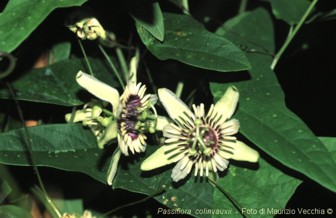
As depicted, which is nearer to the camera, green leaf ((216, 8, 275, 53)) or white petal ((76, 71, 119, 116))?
white petal ((76, 71, 119, 116))

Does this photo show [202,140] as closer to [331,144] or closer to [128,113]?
[128,113]

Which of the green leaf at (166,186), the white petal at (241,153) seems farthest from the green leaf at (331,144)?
the green leaf at (166,186)

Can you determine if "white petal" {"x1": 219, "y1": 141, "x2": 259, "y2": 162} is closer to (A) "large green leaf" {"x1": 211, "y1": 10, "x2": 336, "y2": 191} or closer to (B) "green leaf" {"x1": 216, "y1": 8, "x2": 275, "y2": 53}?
(A) "large green leaf" {"x1": 211, "y1": 10, "x2": 336, "y2": 191}

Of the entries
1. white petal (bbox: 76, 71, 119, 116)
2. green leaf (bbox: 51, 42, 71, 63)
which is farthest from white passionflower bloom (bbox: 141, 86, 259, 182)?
green leaf (bbox: 51, 42, 71, 63)

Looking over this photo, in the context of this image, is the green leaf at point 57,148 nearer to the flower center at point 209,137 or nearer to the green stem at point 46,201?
the green stem at point 46,201

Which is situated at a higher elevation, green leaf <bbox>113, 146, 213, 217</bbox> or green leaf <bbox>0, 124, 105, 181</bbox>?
green leaf <bbox>0, 124, 105, 181</bbox>

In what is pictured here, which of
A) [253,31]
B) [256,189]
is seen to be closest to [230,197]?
[256,189]

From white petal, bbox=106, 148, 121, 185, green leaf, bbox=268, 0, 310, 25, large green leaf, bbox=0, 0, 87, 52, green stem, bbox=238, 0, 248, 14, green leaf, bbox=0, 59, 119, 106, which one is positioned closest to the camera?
large green leaf, bbox=0, 0, 87, 52
